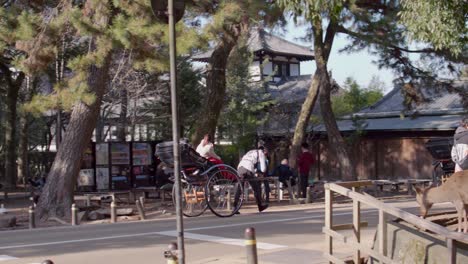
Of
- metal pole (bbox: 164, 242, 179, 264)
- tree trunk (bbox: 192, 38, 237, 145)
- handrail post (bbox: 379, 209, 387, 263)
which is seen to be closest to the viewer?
metal pole (bbox: 164, 242, 179, 264)

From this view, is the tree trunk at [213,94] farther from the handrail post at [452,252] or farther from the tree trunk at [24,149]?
the handrail post at [452,252]

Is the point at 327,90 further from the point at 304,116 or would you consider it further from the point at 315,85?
the point at 304,116

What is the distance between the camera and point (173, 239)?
12211 millimetres

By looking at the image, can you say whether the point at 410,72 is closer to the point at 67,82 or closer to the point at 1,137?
the point at 67,82

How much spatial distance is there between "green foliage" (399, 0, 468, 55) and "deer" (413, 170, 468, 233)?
7.41 ft

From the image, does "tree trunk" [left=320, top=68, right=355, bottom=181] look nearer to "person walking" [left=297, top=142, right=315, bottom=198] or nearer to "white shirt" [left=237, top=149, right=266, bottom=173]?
"person walking" [left=297, top=142, right=315, bottom=198]

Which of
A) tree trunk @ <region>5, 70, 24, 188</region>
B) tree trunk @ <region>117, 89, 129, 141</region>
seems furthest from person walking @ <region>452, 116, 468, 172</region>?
tree trunk @ <region>5, 70, 24, 188</region>

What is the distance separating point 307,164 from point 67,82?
7899 millimetres

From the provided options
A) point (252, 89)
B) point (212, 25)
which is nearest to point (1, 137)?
point (252, 89)

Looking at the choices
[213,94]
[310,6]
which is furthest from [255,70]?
[310,6]

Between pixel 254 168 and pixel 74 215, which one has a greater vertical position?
pixel 254 168

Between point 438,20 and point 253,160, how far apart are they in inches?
269

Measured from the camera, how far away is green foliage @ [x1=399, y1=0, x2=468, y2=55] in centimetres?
1060

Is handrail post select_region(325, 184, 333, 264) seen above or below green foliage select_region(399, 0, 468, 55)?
below
